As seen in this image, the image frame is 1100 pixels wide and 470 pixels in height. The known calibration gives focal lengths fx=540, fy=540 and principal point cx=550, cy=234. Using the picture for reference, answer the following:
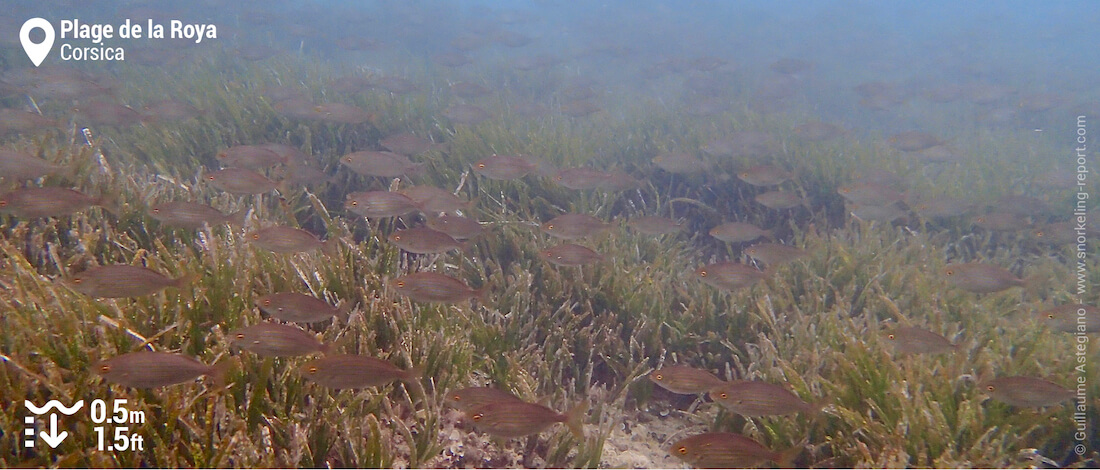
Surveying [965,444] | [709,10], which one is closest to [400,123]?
[965,444]

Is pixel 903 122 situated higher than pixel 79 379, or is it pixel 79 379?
pixel 903 122

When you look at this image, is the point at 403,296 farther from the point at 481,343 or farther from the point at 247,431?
the point at 247,431

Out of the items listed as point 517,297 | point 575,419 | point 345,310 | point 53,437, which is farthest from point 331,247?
point 575,419

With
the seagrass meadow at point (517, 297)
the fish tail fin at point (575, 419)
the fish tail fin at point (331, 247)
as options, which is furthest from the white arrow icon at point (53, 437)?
the fish tail fin at point (575, 419)

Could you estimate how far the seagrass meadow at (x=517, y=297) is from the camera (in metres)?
2.96

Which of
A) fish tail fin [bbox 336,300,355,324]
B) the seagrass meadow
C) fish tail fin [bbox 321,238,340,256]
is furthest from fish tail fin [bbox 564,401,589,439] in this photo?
fish tail fin [bbox 321,238,340,256]

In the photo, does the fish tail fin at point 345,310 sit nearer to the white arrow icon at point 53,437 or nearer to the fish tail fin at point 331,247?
the fish tail fin at point 331,247

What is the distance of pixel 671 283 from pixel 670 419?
185 centimetres

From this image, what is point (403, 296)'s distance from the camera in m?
4.21

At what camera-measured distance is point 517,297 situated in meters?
4.85

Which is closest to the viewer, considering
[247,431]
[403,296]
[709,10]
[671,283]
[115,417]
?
[115,417]

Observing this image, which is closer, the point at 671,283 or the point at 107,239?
the point at 107,239

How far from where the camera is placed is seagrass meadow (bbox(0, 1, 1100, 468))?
2965 mm

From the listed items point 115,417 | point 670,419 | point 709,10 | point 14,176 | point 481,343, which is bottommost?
point 670,419
